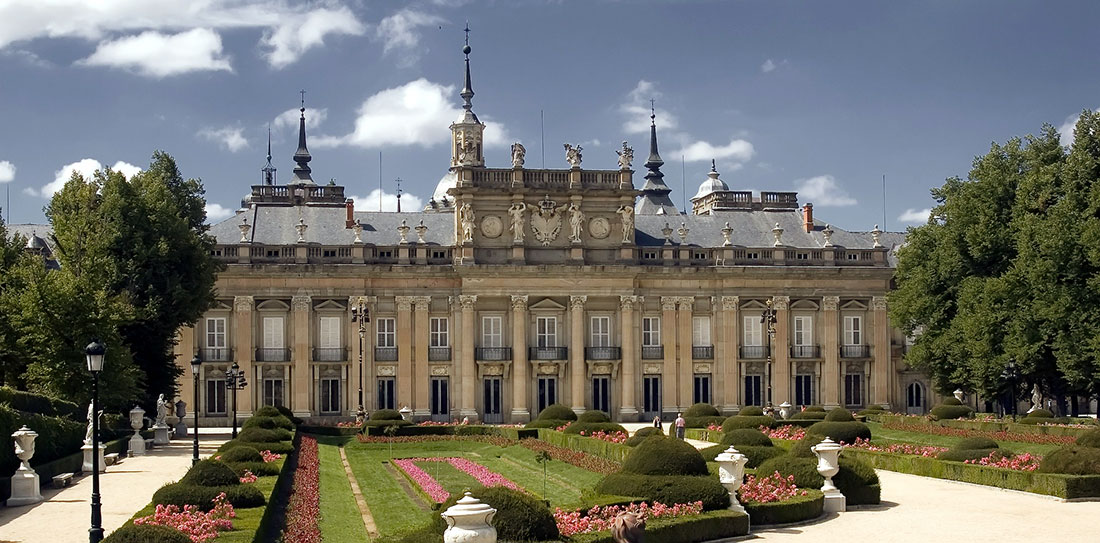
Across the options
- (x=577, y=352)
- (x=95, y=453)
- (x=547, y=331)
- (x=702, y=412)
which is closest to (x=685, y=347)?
(x=577, y=352)

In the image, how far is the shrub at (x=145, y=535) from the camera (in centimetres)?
1608

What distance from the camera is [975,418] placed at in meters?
52.4

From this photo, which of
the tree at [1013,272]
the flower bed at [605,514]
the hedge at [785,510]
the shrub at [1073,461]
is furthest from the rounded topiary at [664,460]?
the tree at [1013,272]

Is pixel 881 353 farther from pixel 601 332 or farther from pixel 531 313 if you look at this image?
pixel 531 313

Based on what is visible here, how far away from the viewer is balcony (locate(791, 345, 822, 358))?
69.5m

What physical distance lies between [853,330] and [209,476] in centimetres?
5202

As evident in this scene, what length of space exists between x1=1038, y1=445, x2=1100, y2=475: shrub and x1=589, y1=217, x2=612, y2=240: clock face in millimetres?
39602

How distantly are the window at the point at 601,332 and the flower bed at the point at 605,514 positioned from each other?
43.8 m

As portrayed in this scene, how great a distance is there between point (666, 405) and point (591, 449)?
2806 centimetres

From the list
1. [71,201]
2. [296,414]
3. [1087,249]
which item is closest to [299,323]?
[296,414]

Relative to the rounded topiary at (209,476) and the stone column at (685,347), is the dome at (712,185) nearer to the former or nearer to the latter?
the stone column at (685,347)

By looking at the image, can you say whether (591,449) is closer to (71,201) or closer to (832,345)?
(71,201)

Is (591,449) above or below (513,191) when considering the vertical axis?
below

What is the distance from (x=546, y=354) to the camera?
67062 mm
